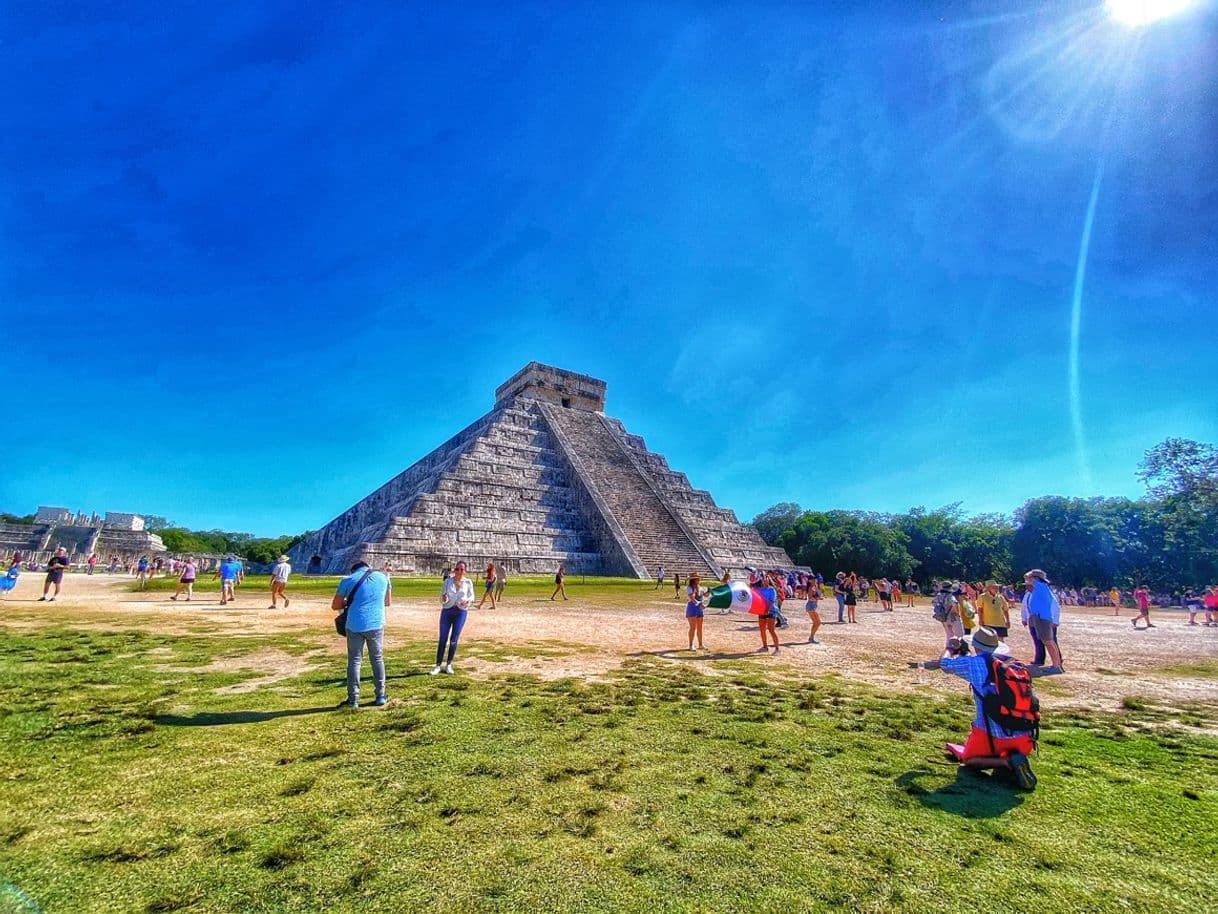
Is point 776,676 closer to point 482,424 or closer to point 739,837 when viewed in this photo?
point 739,837

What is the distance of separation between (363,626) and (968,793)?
4.59m

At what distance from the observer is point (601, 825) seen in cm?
273

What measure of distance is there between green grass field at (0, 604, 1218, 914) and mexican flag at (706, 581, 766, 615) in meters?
2.88

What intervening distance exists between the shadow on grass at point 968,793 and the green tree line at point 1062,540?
136ft

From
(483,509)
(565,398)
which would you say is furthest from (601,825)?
(565,398)

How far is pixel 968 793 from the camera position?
320 centimetres

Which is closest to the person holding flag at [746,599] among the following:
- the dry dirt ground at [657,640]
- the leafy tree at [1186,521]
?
the dry dirt ground at [657,640]

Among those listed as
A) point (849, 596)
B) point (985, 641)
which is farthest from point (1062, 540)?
point (985, 641)

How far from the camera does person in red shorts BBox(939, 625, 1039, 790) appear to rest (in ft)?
10.9

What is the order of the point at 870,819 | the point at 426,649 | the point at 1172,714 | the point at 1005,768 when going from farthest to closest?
the point at 426,649 < the point at 1172,714 < the point at 1005,768 < the point at 870,819

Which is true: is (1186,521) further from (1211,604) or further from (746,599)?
(746,599)

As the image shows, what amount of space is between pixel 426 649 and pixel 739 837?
5853 millimetres

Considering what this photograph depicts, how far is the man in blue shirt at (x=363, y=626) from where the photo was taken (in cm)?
469

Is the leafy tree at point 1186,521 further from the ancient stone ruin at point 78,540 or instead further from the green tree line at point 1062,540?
the ancient stone ruin at point 78,540
